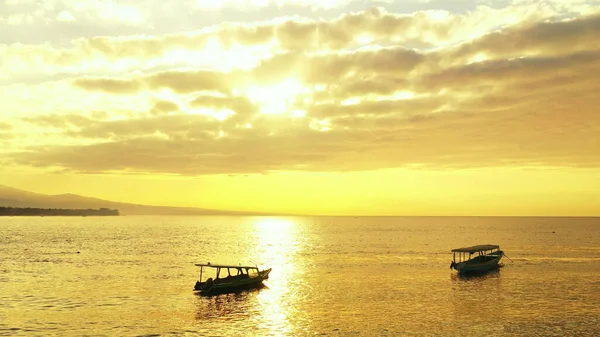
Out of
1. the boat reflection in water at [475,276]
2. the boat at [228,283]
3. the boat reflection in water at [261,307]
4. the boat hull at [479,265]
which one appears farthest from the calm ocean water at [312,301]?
the boat hull at [479,265]

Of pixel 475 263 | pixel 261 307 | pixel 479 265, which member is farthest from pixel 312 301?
pixel 475 263

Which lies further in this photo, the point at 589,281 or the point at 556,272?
the point at 556,272

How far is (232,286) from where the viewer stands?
6944 cm

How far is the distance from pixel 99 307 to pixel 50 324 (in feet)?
27.9

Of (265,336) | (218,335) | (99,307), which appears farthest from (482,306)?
(99,307)

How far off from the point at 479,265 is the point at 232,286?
4665 cm

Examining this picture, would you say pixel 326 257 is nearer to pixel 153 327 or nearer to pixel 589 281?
pixel 589 281

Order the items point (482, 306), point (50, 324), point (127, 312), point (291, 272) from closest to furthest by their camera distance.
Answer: point (50, 324) < point (127, 312) < point (482, 306) < point (291, 272)

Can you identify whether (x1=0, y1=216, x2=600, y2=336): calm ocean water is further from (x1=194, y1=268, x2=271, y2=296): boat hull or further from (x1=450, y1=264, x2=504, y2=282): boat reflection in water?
(x1=194, y1=268, x2=271, y2=296): boat hull

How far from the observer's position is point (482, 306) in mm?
58750

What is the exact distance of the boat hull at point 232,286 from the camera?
217 ft

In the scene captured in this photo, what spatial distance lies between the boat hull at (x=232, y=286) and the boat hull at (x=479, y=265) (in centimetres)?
3511

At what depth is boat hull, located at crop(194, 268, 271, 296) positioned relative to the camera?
217 ft

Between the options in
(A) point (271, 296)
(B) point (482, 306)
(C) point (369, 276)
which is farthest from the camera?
(C) point (369, 276)
